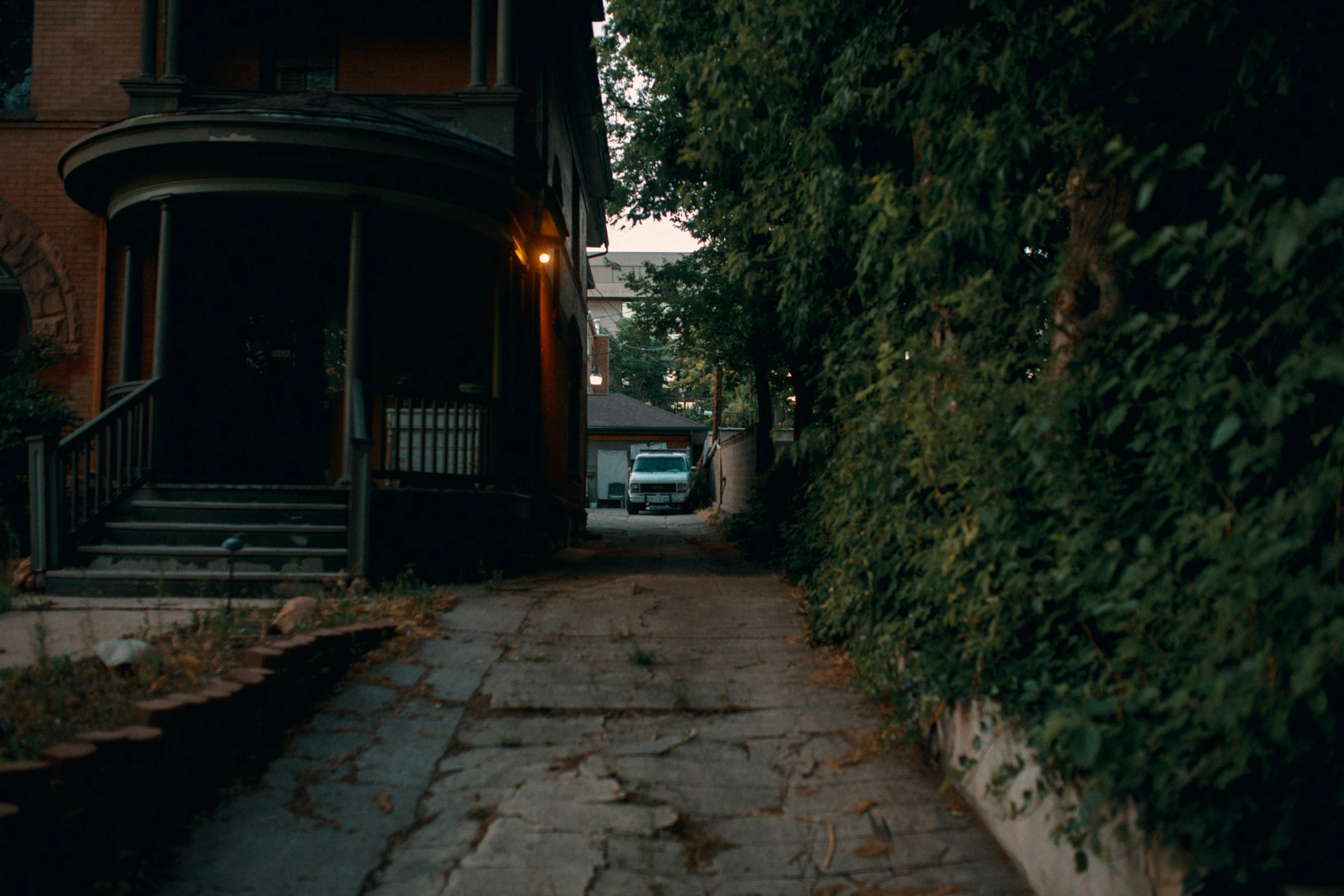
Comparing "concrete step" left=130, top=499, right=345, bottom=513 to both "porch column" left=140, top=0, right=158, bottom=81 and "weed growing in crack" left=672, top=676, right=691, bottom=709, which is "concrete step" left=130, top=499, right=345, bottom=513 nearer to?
"weed growing in crack" left=672, top=676, right=691, bottom=709

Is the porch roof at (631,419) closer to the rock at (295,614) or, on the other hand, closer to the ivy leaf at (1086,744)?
the rock at (295,614)

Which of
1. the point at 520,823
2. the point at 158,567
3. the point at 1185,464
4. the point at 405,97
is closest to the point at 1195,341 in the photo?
the point at 1185,464

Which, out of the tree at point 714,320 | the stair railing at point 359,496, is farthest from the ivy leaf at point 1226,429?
the tree at point 714,320

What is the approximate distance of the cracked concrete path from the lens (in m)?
3.05

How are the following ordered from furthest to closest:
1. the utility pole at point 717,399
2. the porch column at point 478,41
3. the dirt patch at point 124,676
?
the utility pole at point 717,399
the porch column at point 478,41
the dirt patch at point 124,676

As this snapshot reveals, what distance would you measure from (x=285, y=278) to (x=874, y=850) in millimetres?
8917

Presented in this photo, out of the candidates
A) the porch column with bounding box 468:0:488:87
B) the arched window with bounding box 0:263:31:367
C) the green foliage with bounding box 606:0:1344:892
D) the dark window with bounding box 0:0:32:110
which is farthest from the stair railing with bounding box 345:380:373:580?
the dark window with bounding box 0:0:32:110

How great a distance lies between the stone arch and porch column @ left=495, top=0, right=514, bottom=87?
498cm

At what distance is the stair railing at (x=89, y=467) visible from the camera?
669cm

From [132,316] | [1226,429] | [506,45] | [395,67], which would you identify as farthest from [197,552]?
[1226,429]

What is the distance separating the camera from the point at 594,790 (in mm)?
3648

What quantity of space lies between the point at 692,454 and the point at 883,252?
35562mm

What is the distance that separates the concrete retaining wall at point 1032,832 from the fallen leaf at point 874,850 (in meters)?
0.40

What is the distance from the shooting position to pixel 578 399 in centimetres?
1811
